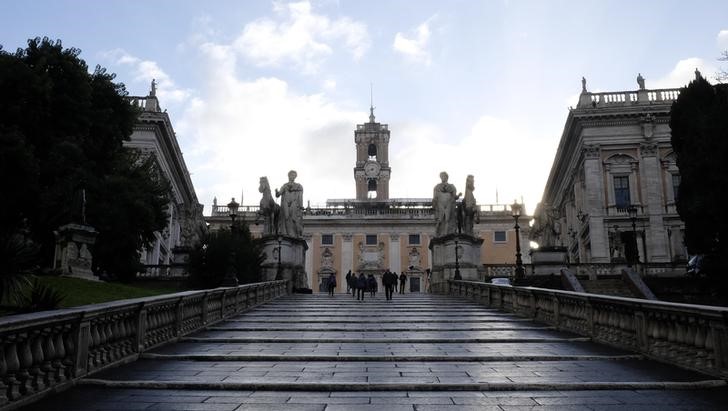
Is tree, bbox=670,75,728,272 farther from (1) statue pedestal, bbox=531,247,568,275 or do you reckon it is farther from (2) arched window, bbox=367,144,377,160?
(2) arched window, bbox=367,144,377,160

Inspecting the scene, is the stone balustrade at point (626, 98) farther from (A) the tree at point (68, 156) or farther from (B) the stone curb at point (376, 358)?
(B) the stone curb at point (376, 358)

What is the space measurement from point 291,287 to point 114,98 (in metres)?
12.9

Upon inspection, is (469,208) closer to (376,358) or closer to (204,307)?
(204,307)

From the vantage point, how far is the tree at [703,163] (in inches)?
965

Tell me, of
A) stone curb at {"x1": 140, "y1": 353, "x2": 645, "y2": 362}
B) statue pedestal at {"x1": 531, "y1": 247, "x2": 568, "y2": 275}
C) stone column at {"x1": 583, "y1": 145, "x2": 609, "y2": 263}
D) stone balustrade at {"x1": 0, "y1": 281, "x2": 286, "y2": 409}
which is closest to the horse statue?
statue pedestal at {"x1": 531, "y1": 247, "x2": 568, "y2": 275}

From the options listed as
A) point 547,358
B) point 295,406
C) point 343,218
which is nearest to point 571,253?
point 343,218

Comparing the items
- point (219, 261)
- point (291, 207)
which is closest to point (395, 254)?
point (291, 207)

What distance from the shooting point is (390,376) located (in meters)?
7.23

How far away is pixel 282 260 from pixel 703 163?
1834 cm

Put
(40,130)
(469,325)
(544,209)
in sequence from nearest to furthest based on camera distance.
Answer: (469,325)
(40,130)
(544,209)

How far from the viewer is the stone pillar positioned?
70000mm

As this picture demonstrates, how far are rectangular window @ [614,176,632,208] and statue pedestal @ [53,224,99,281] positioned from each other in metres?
34.9

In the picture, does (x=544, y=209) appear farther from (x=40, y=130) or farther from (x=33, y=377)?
(x=33, y=377)

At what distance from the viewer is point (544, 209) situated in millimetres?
29188
